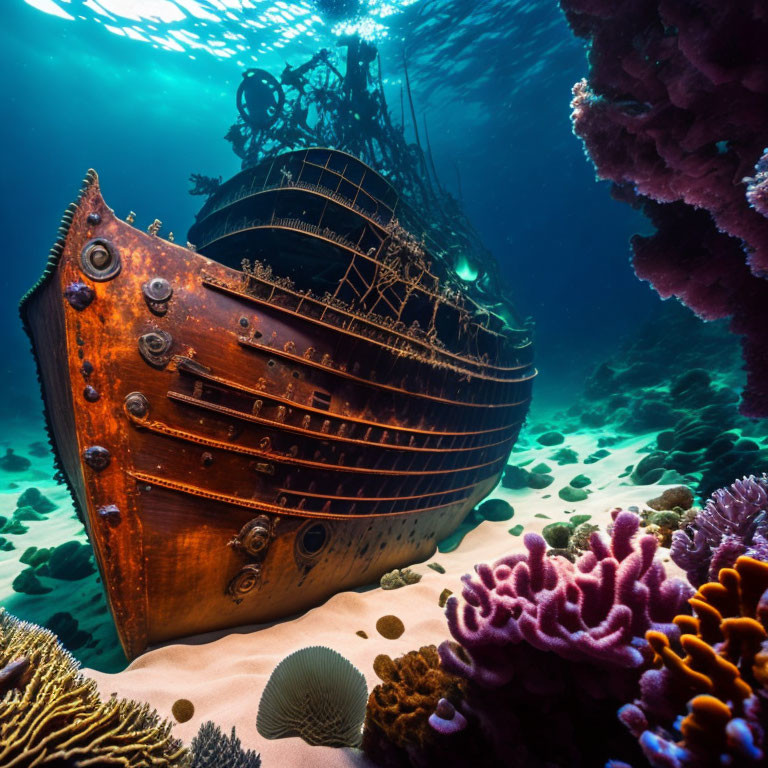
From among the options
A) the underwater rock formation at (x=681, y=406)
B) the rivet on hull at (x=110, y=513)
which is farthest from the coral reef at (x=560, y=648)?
the underwater rock formation at (x=681, y=406)

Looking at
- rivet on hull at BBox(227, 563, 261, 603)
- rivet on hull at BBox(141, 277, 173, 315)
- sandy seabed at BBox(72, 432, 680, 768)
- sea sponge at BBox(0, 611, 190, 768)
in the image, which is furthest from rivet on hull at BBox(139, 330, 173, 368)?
sandy seabed at BBox(72, 432, 680, 768)

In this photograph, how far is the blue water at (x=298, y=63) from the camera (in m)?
24.7

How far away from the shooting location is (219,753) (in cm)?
245

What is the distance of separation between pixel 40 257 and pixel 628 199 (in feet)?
307

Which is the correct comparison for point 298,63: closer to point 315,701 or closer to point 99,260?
point 99,260

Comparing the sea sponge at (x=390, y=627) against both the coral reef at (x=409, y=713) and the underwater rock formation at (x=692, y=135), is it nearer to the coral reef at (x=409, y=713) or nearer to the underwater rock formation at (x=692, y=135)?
the coral reef at (x=409, y=713)

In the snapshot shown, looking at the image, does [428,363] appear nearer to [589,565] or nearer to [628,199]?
[628,199]

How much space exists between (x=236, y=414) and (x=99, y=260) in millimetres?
2334

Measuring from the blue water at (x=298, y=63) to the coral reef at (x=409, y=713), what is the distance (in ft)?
14.4

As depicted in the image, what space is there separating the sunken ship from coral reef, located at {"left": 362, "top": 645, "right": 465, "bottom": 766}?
8.34ft

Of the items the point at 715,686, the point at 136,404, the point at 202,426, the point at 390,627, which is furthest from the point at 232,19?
the point at 715,686

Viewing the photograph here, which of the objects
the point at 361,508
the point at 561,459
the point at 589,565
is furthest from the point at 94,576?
the point at 561,459

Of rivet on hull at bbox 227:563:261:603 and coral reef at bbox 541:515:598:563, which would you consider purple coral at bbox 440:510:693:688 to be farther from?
rivet on hull at bbox 227:563:261:603

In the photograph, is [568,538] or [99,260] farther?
[568,538]
